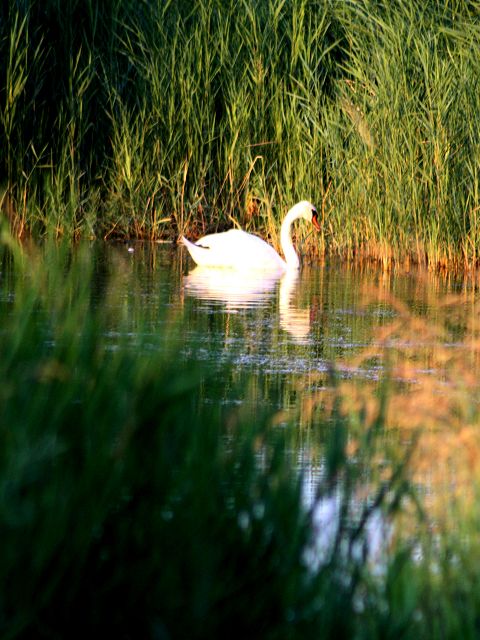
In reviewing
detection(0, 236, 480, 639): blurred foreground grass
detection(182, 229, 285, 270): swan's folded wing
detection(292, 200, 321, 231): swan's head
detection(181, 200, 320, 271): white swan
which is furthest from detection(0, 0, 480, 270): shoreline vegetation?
detection(0, 236, 480, 639): blurred foreground grass

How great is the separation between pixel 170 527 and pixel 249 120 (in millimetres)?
9211

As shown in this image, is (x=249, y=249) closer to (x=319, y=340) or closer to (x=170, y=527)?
(x=319, y=340)

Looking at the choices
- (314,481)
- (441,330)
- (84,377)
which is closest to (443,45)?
(441,330)

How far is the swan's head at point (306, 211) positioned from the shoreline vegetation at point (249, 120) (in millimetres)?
283

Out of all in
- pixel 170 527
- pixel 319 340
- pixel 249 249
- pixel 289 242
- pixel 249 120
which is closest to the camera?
pixel 170 527

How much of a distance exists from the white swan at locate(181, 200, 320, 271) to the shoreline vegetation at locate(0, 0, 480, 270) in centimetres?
40

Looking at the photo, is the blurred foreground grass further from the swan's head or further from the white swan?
the swan's head

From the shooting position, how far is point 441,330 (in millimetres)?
7316

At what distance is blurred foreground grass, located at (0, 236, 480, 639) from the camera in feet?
8.46

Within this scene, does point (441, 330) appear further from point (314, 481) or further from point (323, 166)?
point (323, 166)

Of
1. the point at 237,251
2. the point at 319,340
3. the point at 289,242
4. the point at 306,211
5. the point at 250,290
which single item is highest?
the point at 306,211

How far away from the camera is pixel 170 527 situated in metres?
2.71

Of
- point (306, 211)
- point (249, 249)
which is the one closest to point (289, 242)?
point (306, 211)

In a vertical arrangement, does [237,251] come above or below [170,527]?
above
